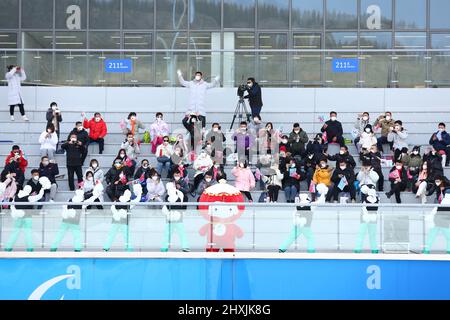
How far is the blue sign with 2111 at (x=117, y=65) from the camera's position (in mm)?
40844

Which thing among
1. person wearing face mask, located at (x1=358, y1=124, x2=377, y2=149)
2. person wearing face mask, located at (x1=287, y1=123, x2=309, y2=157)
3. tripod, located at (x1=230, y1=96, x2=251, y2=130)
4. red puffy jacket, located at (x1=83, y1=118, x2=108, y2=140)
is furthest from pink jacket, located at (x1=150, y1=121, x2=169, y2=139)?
person wearing face mask, located at (x1=358, y1=124, x2=377, y2=149)

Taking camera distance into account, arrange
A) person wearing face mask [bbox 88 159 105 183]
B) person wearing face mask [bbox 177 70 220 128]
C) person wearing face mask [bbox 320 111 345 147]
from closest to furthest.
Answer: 1. person wearing face mask [bbox 88 159 105 183]
2. person wearing face mask [bbox 320 111 345 147]
3. person wearing face mask [bbox 177 70 220 128]

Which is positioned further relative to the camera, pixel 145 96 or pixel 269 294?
pixel 145 96

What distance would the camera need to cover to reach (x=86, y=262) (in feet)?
93.0

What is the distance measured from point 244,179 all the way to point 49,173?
5.11 m

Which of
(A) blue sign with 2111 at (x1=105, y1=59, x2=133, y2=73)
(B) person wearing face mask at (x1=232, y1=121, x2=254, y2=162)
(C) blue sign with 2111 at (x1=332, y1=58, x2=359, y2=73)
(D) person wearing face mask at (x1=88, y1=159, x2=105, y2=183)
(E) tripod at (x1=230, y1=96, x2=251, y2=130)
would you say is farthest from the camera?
(A) blue sign with 2111 at (x1=105, y1=59, x2=133, y2=73)

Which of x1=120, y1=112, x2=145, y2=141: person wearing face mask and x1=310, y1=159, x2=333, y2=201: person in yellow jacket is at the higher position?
x1=120, y1=112, x2=145, y2=141: person wearing face mask

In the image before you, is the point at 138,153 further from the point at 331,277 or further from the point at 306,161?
the point at 331,277

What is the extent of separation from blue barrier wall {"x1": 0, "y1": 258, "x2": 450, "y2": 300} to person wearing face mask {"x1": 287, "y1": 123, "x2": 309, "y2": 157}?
24.0ft

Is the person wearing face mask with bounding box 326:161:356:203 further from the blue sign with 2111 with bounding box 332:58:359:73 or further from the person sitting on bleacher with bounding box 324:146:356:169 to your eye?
the blue sign with 2111 with bounding box 332:58:359:73

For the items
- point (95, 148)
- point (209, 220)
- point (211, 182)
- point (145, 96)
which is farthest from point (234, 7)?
point (209, 220)

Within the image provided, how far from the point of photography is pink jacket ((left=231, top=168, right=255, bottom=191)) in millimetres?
33281

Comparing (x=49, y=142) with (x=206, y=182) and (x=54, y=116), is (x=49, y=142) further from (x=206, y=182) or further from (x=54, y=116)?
(x=206, y=182)

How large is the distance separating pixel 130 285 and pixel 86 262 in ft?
3.64
